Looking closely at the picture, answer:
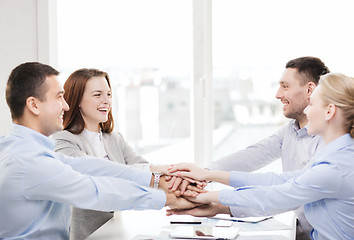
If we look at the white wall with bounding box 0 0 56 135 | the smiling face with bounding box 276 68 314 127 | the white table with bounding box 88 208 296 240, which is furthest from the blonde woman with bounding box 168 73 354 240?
the white wall with bounding box 0 0 56 135

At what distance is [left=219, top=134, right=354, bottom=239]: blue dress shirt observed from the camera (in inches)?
75.2

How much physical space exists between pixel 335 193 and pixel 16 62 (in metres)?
2.59

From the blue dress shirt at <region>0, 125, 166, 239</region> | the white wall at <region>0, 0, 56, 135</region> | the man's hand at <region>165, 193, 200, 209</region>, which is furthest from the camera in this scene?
the white wall at <region>0, 0, 56, 135</region>

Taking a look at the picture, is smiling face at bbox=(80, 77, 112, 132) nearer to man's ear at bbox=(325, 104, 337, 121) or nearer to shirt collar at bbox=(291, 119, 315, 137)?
shirt collar at bbox=(291, 119, 315, 137)

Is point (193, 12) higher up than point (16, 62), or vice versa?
point (193, 12)

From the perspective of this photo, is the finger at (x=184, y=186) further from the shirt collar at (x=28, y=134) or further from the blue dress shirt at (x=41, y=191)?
the shirt collar at (x=28, y=134)

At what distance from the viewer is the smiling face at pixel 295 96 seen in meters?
2.80

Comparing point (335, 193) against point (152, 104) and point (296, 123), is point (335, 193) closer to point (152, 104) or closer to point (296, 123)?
point (296, 123)

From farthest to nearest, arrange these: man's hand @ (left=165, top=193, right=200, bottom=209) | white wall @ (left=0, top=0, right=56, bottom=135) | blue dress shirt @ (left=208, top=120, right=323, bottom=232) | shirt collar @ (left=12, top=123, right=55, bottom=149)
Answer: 1. white wall @ (left=0, top=0, right=56, bottom=135)
2. blue dress shirt @ (left=208, top=120, right=323, bottom=232)
3. man's hand @ (left=165, top=193, right=200, bottom=209)
4. shirt collar @ (left=12, top=123, right=55, bottom=149)

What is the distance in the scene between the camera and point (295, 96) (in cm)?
281

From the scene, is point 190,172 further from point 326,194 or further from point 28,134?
point 28,134

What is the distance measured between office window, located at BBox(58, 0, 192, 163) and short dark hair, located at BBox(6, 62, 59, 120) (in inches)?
74.8

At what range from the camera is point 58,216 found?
6.31ft

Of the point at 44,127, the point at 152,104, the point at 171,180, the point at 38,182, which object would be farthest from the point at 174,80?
the point at 38,182
